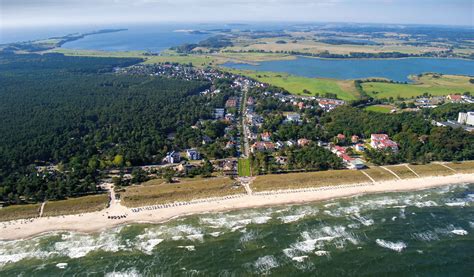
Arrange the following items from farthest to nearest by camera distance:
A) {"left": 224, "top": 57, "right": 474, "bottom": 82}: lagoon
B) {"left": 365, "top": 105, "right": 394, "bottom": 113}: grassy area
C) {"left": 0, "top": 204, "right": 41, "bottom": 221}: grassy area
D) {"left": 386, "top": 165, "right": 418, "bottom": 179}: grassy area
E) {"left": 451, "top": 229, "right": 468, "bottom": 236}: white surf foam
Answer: {"left": 224, "top": 57, "right": 474, "bottom": 82}: lagoon → {"left": 365, "top": 105, "right": 394, "bottom": 113}: grassy area → {"left": 386, "top": 165, "right": 418, "bottom": 179}: grassy area → {"left": 0, "top": 204, "right": 41, "bottom": 221}: grassy area → {"left": 451, "top": 229, "right": 468, "bottom": 236}: white surf foam

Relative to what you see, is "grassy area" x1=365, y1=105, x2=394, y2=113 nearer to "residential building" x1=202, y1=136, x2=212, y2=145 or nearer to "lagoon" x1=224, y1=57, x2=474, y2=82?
"residential building" x1=202, y1=136, x2=212, y2=145

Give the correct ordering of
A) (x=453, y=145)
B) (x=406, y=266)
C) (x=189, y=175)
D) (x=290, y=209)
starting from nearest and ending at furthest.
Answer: (x=406, y=266), (x=290, y=209), (x=189, y=175), (x=453, y=145)

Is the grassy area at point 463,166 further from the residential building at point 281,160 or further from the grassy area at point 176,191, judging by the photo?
the grassy area at point 176,191

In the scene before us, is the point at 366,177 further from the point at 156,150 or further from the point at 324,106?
the point at 324,106

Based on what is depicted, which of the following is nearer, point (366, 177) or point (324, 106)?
point (366, 177)

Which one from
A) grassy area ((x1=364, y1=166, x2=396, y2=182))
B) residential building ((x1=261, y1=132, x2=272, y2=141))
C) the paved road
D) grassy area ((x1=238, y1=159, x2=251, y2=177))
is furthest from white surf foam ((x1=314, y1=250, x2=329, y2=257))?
residential building ((x1=261, y1=132, x2=272, y2=141))

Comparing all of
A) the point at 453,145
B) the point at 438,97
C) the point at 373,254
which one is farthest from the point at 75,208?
the point at 438,97

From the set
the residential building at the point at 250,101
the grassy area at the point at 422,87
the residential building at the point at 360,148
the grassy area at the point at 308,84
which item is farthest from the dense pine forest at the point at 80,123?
the grassy area at the point at 422,87

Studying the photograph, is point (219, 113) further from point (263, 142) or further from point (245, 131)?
point (263, 142)
